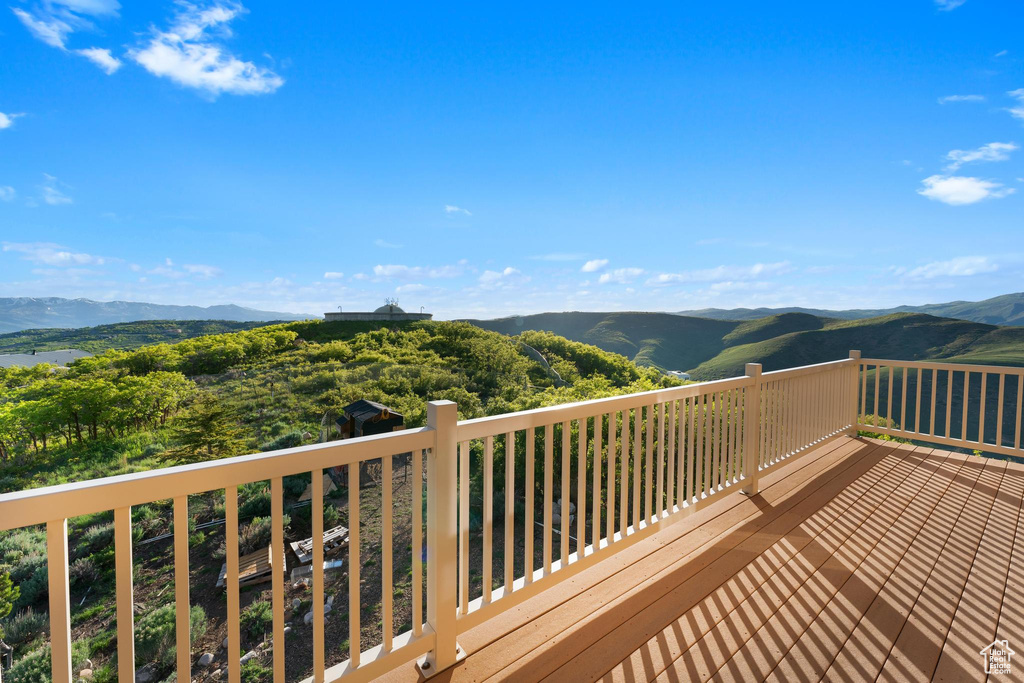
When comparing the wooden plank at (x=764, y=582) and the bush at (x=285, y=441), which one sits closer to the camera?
the wooden plank at (x=764, y=582)

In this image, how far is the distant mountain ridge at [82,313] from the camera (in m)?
16.2

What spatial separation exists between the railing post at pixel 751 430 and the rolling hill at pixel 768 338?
2626cm

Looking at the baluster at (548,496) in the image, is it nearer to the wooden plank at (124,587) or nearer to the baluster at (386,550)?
→ the baluster at (386,550)

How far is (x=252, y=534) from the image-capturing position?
19.5 feet

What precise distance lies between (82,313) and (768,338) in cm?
5504

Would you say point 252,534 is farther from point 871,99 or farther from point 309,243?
point 309,243

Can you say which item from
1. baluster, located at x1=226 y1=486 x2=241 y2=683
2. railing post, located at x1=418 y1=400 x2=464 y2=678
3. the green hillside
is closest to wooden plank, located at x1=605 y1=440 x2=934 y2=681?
railing post, located at x1=418 y1=400 x2=464 y2=678

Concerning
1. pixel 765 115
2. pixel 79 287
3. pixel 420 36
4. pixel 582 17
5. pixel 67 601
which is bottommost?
pixel 67 601

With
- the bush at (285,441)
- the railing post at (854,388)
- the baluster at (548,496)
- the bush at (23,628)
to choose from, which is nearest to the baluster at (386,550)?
the baluster at (548,496)

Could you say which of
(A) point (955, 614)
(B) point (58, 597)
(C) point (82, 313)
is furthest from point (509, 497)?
(C) point (82, 313)

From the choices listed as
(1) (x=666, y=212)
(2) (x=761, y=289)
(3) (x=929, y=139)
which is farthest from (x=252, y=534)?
(2) (x=761, y=289)

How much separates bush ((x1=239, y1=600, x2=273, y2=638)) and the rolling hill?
25118 mm

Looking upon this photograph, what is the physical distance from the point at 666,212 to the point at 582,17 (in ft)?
36.8

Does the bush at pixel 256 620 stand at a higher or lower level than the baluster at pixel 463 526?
lower
